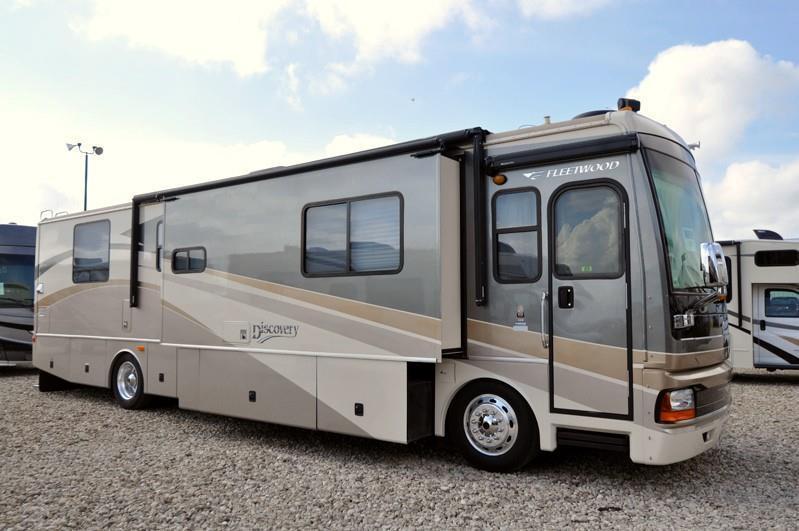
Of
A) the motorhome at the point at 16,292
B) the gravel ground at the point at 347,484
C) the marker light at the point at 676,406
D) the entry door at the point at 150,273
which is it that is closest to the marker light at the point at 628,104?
the marker light at the point at 676,406

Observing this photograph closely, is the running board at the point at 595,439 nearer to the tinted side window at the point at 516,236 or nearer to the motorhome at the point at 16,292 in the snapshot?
the tinted side window at the point at 516,236

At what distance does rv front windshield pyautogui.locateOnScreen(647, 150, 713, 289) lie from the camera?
16.9 ft

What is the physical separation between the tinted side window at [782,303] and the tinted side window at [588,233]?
8.37 meters

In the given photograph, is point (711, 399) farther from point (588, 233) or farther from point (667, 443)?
point (588, 233)

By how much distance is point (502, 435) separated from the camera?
18.4ft

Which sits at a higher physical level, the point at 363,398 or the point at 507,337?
the point at 507,337

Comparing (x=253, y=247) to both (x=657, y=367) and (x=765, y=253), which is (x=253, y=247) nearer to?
(x=657, y=367)

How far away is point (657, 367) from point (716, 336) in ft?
3.10

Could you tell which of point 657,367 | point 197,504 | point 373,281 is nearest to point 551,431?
point 657,367

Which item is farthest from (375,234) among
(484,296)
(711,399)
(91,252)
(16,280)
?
(16,280)

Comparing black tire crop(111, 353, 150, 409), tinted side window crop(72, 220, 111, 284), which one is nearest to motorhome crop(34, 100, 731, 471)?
black tire crop(111, 353, 150, 409)

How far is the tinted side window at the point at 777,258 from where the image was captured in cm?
1162

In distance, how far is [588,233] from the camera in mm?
5344

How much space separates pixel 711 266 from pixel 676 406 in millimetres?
1190
